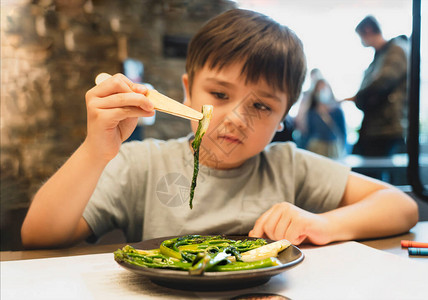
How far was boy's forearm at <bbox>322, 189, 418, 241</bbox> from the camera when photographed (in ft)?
3.07

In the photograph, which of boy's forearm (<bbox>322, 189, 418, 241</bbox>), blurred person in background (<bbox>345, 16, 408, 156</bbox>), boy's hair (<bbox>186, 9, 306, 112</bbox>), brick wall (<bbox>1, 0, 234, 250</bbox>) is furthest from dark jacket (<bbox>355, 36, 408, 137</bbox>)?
boy's forearm (<bbox>322, 189, 418, 241</bbox>)

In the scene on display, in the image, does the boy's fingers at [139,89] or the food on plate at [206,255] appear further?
the boy's fingers at [139,89]

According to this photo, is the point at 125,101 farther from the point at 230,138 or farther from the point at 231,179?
the point at 231,179

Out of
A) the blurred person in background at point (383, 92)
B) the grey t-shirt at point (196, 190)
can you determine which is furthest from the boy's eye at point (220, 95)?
the blurred person in background at point (383, 92)

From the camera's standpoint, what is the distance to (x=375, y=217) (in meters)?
1.01

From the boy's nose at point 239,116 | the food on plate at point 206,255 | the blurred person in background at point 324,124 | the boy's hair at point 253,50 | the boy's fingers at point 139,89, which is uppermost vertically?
the boy's hair at point 253,50

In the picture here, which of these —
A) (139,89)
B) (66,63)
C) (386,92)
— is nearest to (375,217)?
(139,89)

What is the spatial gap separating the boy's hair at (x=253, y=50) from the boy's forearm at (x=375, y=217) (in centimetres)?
40

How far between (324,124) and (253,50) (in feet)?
8.17

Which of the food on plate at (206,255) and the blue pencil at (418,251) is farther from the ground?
the food on plate at (206,255)

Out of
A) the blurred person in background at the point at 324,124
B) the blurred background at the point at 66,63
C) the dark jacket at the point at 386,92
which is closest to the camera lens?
the blurred background at the point at 66,63

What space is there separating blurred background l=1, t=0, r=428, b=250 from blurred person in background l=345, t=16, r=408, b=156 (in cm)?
105

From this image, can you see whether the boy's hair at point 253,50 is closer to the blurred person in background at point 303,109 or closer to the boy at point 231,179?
the boy at point 231,179

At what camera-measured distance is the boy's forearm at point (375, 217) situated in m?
0.94
